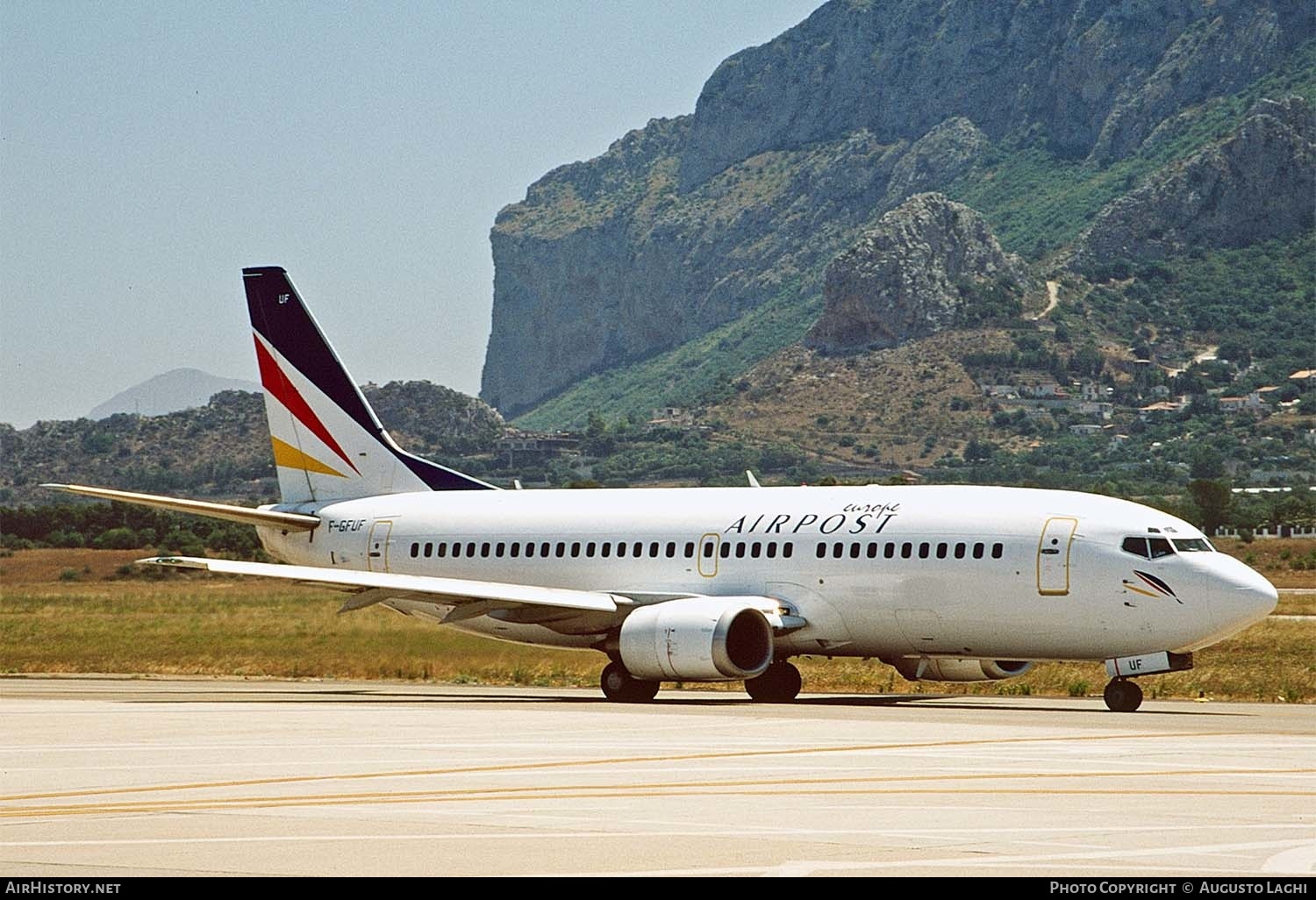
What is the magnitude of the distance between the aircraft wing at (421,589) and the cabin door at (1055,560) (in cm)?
744

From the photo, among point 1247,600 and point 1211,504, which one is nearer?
point 1247,600

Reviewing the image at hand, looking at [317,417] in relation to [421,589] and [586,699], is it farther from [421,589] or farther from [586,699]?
[586,699]

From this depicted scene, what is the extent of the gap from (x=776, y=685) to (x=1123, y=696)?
A: 21.0 ft

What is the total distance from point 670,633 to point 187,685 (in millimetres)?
11968

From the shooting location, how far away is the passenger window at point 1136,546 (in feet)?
108

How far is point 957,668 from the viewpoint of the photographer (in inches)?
1483

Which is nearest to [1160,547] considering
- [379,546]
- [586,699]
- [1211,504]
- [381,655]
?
[586,699]

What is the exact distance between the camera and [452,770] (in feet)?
72.0

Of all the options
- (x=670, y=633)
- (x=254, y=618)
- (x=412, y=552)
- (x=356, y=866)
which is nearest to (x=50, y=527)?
A: (x=254, y=618)

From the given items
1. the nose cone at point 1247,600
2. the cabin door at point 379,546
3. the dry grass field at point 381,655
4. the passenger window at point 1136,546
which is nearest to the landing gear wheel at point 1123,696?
the nose cone at point 1247,600

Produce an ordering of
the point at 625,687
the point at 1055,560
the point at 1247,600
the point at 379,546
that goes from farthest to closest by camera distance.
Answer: the point at 379,546
the point at 625,687
the point at 1055,560
the point at 1247,600

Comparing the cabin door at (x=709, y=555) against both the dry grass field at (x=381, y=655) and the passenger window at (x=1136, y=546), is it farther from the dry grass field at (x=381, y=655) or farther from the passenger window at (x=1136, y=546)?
the passenger window at (x=1136, y=546)

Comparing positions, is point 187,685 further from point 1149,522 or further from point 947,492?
point 1149,522
